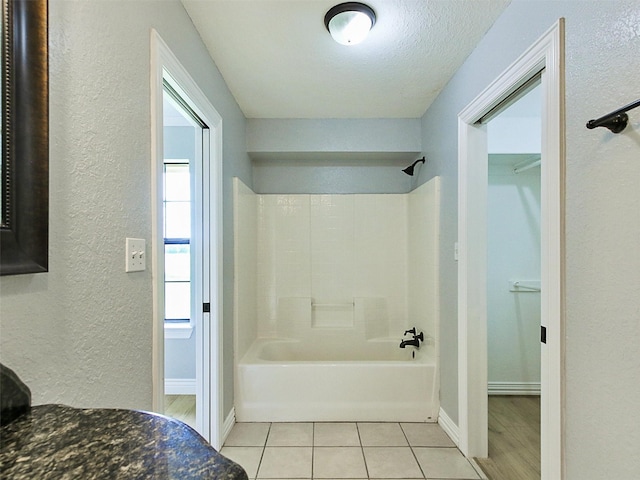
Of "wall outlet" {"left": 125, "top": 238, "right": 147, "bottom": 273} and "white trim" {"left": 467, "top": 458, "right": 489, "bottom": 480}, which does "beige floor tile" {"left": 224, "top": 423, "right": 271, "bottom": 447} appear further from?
"wall outlet" {"left": 125, "top": 238, "right": 147, "bottom": 273}

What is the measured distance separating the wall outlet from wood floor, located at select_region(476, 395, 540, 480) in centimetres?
219

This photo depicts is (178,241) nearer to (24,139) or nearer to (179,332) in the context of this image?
(179,332)

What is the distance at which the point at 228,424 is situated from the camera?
2.41 metres

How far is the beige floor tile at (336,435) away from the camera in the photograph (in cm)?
226

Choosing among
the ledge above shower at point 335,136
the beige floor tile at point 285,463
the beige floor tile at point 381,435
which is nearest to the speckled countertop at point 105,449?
the beige floor tile at point 285,463

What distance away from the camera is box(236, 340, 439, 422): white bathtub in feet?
8.41

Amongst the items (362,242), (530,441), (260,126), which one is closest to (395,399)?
(530,441)

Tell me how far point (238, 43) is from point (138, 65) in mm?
866

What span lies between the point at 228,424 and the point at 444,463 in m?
1.47

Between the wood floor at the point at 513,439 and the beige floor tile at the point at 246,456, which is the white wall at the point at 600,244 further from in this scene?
the beige floor tile at the point at 246,456

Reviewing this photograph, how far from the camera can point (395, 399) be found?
257cm

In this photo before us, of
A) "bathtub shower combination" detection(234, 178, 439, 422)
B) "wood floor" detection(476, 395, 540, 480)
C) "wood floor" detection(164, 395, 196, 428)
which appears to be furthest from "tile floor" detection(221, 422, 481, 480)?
"bathtub shower combination" detection(234, 178, 439, 422)

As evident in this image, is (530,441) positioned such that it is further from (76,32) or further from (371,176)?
(76,32)

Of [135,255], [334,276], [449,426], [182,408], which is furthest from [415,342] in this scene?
[135,255]
